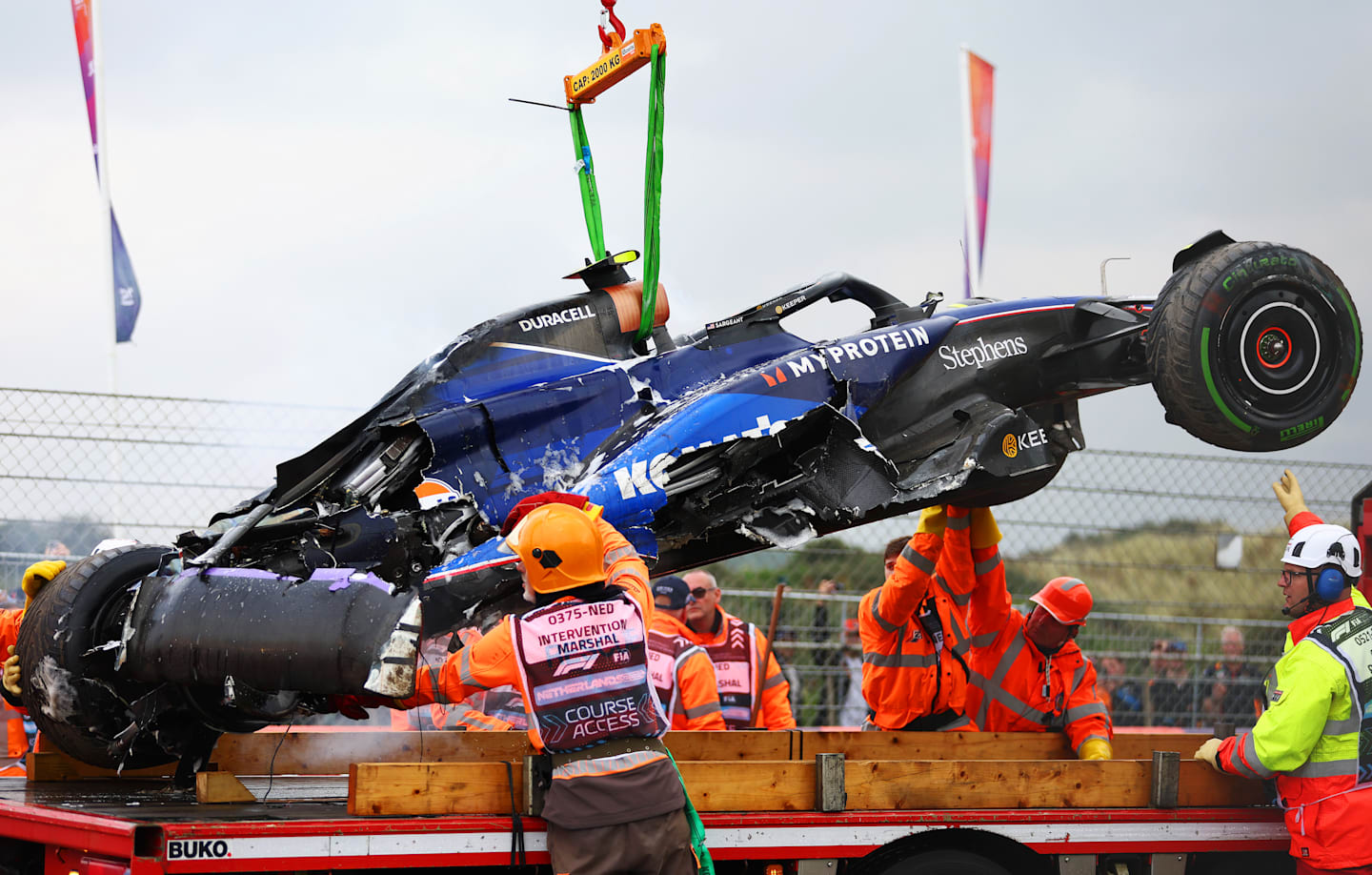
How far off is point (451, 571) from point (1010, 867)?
7.59 ft

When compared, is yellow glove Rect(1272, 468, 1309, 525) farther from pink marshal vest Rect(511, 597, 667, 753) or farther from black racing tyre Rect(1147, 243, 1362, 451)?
pink marshal vest Rect(511, 597, 667, 753)

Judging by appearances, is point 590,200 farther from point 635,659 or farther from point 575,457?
point 635,659

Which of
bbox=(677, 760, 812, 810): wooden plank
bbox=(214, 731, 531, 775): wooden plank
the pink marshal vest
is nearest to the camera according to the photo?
the pink marshal vest

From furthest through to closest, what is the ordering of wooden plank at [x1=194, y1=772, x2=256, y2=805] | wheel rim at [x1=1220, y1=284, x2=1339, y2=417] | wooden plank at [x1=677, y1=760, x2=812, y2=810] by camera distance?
wheel rim at [x1=1220, y1=284, x2=1339, y2=417] → wooden plank at [x1=194, y1=772, x2=256, y2=805] → wooden plank at [x1=677, y1=760, x2=812, y2=810]

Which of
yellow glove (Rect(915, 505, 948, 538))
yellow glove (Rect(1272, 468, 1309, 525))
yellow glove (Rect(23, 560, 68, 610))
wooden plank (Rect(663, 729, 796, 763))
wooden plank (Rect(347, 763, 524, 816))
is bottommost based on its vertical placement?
wooden plank (Rect(663, 729, 796, 763))

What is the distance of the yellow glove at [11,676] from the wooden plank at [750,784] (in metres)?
2.51

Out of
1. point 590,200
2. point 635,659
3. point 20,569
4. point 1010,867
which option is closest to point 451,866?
point 635,659

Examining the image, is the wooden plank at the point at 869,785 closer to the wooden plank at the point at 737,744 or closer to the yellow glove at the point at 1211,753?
the yellow glove at the point at 1211,753

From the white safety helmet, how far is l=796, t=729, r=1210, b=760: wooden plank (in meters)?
1.53

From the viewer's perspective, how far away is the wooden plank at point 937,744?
603 cm

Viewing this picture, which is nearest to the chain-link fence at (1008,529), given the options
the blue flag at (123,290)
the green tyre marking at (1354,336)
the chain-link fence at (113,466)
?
the chain-link fence at (113,466)

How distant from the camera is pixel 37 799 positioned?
475 centimetres

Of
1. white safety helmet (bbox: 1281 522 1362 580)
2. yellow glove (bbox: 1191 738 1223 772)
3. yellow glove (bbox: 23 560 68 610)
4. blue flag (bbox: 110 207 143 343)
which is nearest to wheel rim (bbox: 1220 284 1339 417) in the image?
white safety helmet (bbox: 1281 522 1362 580)

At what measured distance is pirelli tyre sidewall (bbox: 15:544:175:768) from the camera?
4.73m
